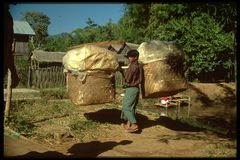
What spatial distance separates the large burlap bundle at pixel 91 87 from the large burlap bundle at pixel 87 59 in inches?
5.8

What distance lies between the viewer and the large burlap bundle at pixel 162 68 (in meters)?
6.78

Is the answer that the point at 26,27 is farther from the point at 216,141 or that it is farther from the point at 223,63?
the point at 216,141

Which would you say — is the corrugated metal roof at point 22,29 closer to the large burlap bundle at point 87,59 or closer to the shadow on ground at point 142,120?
the shadow on ground at point 142,120

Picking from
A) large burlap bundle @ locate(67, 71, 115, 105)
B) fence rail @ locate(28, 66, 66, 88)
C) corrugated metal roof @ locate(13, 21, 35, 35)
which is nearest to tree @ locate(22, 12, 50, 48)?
corrugated metal roof @ locate(13, 21, 35, 35)

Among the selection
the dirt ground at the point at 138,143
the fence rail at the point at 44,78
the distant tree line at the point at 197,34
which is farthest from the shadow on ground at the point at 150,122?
the fence rail at the point at 44,78

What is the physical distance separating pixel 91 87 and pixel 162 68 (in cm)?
149

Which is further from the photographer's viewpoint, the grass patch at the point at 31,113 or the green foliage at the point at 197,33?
the green foliage at the point at 197,33

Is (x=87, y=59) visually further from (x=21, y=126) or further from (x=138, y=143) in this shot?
(x=21, y=126)

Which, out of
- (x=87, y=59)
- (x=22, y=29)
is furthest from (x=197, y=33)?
(x=22, y=29)

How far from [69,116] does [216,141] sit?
4176 millimetres

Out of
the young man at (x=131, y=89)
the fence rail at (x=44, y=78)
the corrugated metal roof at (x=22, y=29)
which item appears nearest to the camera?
the young man at (x=131, y=89)

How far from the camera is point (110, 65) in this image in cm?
714

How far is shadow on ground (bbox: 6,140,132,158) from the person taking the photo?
5.49 meters

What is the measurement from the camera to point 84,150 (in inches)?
245
